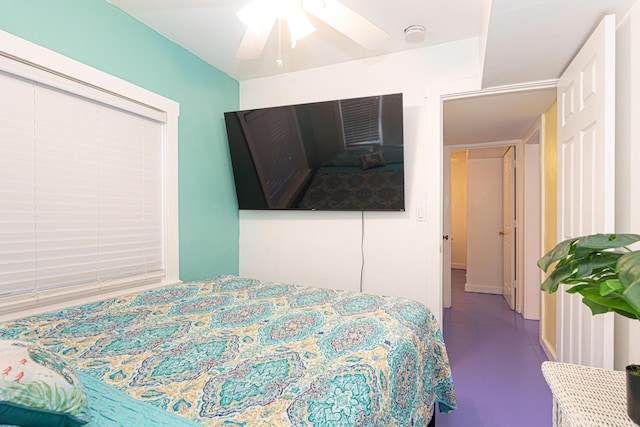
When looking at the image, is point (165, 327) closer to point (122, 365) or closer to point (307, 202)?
point (122, 365)

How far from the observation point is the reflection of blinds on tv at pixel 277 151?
2.61 m

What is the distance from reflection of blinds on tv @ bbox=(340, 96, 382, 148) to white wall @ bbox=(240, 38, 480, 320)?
12.7 inches

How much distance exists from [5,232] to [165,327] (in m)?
0.92

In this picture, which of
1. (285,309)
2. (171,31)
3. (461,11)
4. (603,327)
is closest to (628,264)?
(603,327)

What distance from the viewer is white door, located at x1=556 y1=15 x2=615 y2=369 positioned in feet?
4.57

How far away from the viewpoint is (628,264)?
25.6 inches

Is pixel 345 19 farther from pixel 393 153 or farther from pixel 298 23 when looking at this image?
pixel 393 153

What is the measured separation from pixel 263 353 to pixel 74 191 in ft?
4.86

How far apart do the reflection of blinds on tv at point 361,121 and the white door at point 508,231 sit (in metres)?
2.70

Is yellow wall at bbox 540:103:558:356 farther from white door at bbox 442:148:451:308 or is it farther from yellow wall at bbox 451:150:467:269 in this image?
yellow wall at bbox 451:150:467:269

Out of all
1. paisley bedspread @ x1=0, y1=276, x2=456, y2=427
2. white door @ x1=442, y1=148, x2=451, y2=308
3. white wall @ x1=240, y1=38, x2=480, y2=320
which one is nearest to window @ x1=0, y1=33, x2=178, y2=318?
paisley bedspread @ x1=0, y1=276, x2=456, y2=427

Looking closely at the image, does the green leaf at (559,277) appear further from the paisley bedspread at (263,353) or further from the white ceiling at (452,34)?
the white ceiling at (452,34)

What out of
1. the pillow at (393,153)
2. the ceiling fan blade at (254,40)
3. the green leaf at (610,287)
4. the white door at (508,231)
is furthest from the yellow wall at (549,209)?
the ceiling fan blade at (254,40)

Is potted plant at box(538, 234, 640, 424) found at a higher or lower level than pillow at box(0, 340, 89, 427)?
higher
